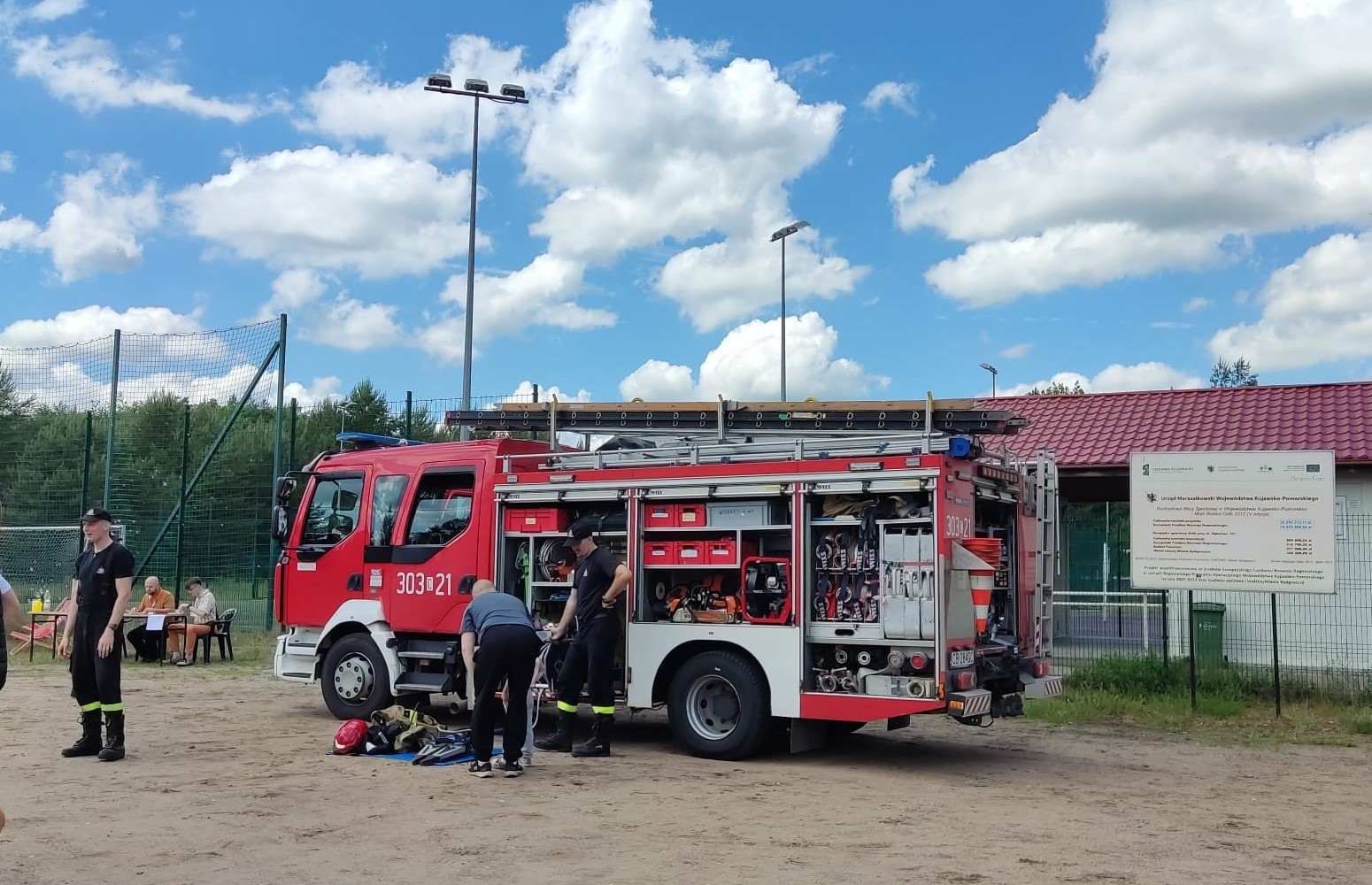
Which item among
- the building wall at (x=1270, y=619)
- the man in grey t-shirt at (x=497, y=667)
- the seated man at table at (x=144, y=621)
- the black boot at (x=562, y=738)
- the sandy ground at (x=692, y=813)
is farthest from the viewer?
the seated man at table at (x=144, y=621)

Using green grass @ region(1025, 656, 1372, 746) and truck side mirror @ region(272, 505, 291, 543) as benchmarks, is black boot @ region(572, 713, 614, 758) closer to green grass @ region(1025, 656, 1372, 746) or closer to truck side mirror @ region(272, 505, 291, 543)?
truck side mirror @ region(272, 505, 291, 543)

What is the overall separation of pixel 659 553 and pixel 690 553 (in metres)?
0.34

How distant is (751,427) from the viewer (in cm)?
1112

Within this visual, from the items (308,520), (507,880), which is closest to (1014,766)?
(507,880)

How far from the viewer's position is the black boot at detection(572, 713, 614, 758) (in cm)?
999

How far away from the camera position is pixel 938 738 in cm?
1145

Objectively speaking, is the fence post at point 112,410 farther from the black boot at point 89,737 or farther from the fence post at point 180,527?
the black boot at point 89,737

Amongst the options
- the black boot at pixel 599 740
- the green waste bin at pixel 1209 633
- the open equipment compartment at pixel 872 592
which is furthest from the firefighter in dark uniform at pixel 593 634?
the green waste bin at pixel 1209 633

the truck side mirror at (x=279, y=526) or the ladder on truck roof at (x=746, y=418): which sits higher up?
the ladder on truck roof at (x=746, y=418)

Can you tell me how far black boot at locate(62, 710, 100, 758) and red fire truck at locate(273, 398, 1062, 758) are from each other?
7.89ft

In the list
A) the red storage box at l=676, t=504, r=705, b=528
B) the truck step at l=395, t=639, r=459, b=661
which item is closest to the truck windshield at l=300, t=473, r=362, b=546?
the truck step at l=395, t=639, r=459, b=661

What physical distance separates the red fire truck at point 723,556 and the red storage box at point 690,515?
0.06 feet

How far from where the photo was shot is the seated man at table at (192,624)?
17547 millimetres

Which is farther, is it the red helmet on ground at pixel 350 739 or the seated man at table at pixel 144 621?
the seated man at table at pixel 144 621
